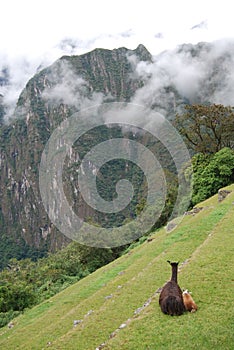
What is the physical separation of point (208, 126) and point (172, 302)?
23.9 metres

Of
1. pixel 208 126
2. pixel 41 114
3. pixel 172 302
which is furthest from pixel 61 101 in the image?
pixel 172 302

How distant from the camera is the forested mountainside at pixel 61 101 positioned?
142875mm

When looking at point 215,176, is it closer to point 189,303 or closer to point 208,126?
point 208,126

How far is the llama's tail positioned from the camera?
24.9 ft

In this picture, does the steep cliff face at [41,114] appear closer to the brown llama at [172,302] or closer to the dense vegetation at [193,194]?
the dense vegetation at [193,194]

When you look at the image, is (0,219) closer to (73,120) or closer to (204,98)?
(73,120)

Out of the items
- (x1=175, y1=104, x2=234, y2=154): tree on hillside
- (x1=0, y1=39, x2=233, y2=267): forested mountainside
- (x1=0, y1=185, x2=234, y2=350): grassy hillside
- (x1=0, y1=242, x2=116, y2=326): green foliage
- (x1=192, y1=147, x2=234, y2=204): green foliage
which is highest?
(x1=0, y1=39, x2=233, y2=267): forested mountainside

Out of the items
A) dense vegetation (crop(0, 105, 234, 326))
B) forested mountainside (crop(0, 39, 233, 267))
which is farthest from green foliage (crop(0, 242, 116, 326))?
forested mountainside (crop(0, 39, 233, 267))

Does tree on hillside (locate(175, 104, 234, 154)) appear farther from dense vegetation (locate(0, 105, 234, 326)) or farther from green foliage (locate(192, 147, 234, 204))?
green foliage (locate(192, 147, 234, 204))

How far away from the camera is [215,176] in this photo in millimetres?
26344

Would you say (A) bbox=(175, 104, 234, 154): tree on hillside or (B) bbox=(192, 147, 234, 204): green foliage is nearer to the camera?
(B) bbox=(192, 147, 234, 204): green foliage

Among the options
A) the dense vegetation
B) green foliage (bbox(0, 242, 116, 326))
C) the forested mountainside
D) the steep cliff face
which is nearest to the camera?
green foliage (bbox(0, 242, 116, 326))

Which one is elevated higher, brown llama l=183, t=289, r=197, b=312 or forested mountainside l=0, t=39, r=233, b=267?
forested mountainside l=0, t=39, r=233, b=267

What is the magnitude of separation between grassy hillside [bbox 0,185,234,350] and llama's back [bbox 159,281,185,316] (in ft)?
0.50
